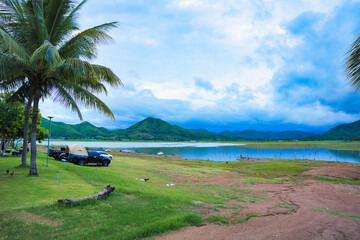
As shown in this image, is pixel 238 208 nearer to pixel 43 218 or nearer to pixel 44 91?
pixel 43 218

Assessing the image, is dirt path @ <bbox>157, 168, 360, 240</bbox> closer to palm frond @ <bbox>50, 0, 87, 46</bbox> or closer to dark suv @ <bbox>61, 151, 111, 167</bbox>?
palm frond @ <bbox>50, 0, 87, 46</bbox>

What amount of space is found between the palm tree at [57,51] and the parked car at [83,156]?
1059cm

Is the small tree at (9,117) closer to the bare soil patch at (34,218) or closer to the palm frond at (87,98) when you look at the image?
the palm frond at (87,98)

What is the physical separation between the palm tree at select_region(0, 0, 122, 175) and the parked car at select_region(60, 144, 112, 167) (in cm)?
1059

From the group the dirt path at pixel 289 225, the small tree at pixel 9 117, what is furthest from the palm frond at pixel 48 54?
the small tree at pixel 9 117

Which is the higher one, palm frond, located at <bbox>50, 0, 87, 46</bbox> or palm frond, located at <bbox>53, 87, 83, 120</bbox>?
palm frond, located at <bbox>50, 0, 87, 46</bbox>

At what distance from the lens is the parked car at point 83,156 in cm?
2511

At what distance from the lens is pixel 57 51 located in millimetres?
11852

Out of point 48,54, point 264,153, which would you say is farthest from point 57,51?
point 264,153

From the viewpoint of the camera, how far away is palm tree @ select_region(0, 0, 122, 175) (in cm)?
1243

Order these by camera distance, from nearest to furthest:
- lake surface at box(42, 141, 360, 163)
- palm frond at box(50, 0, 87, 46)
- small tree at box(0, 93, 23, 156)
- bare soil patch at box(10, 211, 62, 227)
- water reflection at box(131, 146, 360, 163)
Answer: bare soil patch at box(10, 211, 62, 227) < palm frond at box(50, 0, 87, 46) < small tree at box(0, 93, 23, 156) < water reflection at box(131, 146, 360, 163) < lake surface at box(42, 141, 360, 163)

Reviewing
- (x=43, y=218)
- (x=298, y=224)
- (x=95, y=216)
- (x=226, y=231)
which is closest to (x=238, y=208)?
(x=298, y=224)

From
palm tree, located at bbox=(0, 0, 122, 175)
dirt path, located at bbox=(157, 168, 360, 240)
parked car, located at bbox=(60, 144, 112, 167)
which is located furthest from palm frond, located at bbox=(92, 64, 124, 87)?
parked car, located at bbox=(60, 144, 112, 167)

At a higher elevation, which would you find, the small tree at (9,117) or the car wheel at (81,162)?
the small tree at (9,117)
